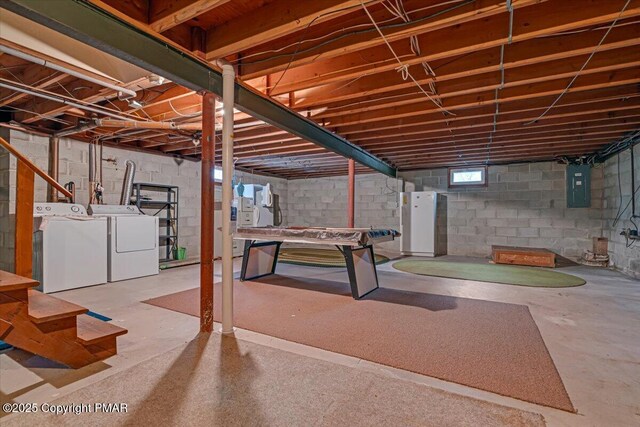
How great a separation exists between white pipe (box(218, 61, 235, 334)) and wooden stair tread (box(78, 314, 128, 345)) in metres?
0.72

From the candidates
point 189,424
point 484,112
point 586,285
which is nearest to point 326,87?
point 484,112

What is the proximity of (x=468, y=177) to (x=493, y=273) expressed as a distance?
2.95 m

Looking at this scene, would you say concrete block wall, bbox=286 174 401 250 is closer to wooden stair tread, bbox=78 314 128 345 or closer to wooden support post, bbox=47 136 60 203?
wooden support post, bbox=47 136 60 203

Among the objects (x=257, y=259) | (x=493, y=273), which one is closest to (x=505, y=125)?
(x=493, y=273)

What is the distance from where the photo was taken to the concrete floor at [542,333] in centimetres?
171

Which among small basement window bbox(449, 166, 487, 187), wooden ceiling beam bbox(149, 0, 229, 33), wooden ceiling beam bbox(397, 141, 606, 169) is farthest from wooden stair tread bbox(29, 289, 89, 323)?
small basement window bbox(449, 166, 487, 187)

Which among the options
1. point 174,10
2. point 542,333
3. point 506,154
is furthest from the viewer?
point 506,154

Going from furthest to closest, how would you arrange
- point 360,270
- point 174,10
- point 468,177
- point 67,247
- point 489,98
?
point 468,177 < point 67,247 < point 360,270 < point 489,98 < point 174,10

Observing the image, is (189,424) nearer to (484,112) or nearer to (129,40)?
(129,40)

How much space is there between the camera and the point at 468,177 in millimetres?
7492

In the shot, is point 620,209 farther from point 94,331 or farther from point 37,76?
point 37,76

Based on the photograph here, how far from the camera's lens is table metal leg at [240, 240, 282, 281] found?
184 inches

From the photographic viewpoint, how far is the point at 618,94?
10.5 feet

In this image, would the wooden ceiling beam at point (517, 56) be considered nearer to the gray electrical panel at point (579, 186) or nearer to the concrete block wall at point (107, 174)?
the concrete block wall at point (107, 174)
